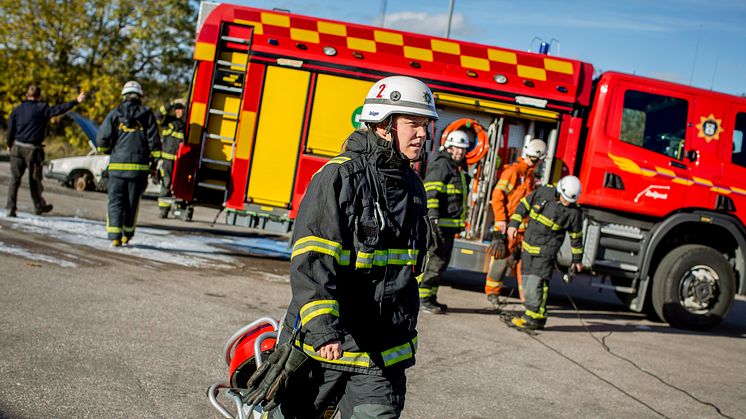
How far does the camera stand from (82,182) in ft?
49.6

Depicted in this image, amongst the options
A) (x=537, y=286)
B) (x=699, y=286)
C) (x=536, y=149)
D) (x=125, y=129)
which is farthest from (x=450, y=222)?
(x=125, y=129)

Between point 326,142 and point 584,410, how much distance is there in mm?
5083

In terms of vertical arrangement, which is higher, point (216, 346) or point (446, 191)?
point (446, 191)

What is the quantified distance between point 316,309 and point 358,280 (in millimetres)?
288

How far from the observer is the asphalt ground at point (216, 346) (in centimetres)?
467

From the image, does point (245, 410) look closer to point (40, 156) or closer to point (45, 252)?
point (45, 252)

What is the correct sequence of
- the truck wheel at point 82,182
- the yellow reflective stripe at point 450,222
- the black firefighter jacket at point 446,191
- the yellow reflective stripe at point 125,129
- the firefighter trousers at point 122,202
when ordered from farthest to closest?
the truck wheel at point 82,182, the yellow reflective stripe at point 125,129, the firefighter trousers at point 122,202, the yellow reflective stripe at point 450,222, the black firefighter jacket at point 446,191

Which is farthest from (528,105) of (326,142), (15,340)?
(15,340)

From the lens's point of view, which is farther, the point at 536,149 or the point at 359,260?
the point at 536,149

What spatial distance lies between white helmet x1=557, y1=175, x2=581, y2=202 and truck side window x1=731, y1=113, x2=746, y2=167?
2758 millimetres

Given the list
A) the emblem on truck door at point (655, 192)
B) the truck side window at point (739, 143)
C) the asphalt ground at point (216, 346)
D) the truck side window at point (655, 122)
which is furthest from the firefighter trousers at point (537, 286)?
the truck side window at point (739, 143)

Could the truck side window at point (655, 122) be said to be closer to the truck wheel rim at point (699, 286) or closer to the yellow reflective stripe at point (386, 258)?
the truck wheel rim at point (699, 286)

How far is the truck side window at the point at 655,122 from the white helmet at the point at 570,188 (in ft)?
5.96

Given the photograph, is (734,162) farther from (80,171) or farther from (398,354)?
(80,171)
